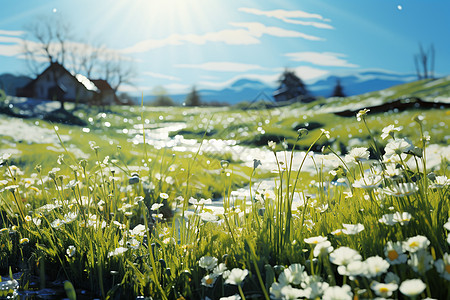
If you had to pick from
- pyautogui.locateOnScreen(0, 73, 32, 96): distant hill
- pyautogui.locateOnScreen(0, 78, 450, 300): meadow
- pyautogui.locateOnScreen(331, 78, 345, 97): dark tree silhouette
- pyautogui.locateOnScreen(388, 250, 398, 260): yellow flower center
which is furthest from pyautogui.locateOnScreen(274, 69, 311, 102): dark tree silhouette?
pyautogui.locateOnScreen(388, 250, 398, 260): yellow flower center

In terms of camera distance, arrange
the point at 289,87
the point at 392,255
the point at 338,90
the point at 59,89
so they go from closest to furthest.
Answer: the point at 392,255, the point at 59,89, the point at 289,87, the point at 338,90

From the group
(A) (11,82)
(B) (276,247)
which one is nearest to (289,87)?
(A) (11,82)

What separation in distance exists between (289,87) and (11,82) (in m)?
29.2

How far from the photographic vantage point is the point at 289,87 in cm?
4544

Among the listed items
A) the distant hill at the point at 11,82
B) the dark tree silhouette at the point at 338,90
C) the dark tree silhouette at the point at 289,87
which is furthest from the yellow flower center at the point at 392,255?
the dark tree silhouette at the point at 338,90

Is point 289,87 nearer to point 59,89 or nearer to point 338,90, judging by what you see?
point 338,90

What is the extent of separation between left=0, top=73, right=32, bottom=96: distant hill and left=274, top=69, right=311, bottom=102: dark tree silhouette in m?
27.1

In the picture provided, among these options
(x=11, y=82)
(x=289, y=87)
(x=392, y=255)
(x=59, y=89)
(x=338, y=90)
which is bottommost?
(x=392, y=255)

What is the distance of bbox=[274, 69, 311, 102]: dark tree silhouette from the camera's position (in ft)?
148

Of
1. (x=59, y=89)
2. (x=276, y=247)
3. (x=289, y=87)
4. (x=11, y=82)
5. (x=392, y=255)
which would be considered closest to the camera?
(x=392, y=255)

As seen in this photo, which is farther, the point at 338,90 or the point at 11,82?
the point at 338,90

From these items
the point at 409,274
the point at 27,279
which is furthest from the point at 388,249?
the point at 27,279

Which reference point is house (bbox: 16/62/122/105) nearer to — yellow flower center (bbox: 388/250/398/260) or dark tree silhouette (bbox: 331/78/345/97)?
dark tree silhouette (bbox: 331/78/345/97)

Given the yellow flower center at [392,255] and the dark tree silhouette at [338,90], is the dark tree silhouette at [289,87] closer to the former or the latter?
the dark tree silhouette at [338,90]
